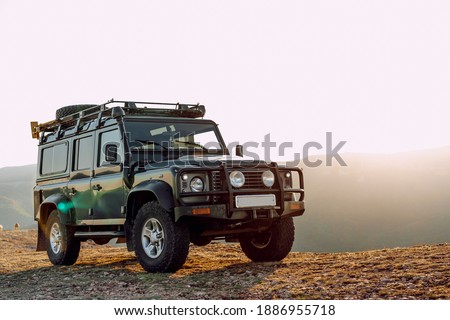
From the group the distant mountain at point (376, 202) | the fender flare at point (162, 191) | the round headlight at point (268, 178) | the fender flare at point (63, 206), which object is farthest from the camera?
the distant mountain at point (376, 202)

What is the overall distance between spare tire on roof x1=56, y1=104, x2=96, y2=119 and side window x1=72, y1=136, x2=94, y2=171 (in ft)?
2.89

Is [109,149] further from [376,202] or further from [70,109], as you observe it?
[376,202]

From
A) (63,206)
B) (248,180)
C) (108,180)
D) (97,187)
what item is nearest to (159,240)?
(248,180)

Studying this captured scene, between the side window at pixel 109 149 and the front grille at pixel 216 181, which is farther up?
the side window at pixel 109 149

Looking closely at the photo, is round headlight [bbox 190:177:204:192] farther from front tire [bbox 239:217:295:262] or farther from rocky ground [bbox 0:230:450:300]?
front tire [bbox 239:217:295:262]

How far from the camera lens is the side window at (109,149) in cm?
862

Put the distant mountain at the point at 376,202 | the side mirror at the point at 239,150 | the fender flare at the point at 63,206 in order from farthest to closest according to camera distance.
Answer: the distant mountain at the point at 376,202, the fender flare at the point at 63,206, the side mirror at the point at 239,150

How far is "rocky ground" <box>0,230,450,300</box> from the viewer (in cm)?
594

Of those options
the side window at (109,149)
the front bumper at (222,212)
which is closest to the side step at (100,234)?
the side window at (109,149)

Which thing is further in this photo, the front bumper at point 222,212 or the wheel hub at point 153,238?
the wheel hub at point 153,238

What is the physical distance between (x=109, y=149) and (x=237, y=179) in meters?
2.39

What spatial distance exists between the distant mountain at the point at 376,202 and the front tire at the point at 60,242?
100226mm

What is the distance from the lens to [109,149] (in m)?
8.85

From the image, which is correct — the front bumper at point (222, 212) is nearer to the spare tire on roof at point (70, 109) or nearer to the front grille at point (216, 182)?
the front grille at point (216, 182)
